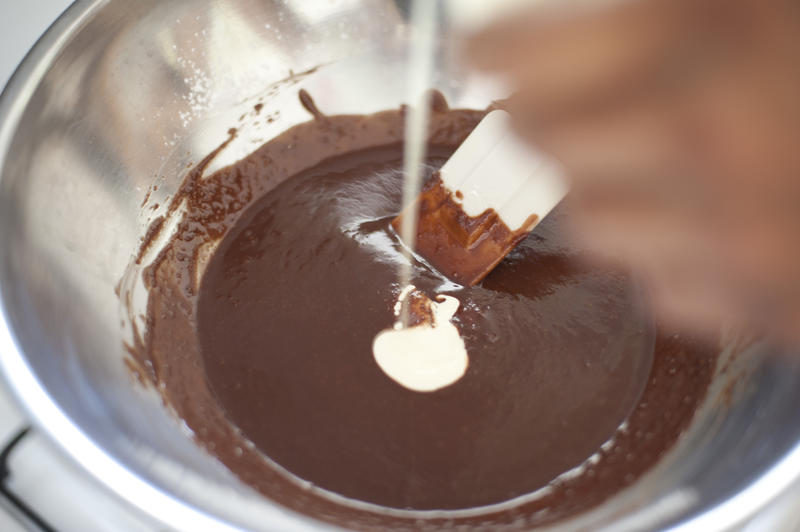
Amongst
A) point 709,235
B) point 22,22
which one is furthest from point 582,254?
point 22,22

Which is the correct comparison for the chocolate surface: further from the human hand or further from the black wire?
the black wire

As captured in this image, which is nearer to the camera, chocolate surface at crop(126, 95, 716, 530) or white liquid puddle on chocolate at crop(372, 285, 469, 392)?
chocolate surface at crop(126, 95, 716, 530)

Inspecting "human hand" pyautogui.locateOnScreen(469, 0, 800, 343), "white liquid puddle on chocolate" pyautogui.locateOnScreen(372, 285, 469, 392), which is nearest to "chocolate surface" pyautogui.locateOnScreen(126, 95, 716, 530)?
"white liquid puddle on chocolate" pyautogui.locateOnScreen(372, 285, 469, 392)

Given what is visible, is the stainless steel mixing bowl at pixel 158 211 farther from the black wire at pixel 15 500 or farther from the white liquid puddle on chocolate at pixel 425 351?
the white liquid puddle on chocolate at pixel 425 351

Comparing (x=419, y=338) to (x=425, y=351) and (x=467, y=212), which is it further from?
(x=467, y=212)

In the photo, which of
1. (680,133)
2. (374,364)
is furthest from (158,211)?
(680,133)

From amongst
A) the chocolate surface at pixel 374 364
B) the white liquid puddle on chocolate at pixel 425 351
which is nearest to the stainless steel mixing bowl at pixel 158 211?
the chocolate surface at pixel 374 364

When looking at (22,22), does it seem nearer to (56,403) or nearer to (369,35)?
(369,35)
